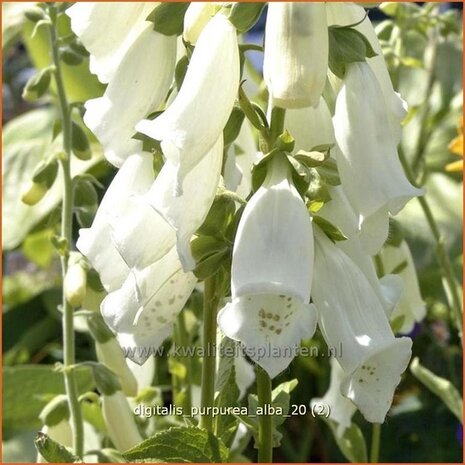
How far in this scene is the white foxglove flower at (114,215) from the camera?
0.60 m

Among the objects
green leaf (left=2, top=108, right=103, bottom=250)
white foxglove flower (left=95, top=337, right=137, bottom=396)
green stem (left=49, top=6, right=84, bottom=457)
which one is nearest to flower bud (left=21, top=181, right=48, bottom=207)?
green stem (left=49, top=6, right=84, bottom=457)

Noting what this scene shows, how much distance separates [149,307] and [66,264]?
0.80 ft

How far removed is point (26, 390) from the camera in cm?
120

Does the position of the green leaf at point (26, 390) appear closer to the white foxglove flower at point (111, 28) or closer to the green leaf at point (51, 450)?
the green leaf at point (51, 450)

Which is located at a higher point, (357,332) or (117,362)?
(357,332)

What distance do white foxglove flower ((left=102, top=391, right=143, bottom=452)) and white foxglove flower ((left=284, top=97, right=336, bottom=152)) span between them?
1.05ft

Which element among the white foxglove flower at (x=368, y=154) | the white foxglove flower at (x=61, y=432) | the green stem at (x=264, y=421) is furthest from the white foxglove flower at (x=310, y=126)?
the white foxglove flower at (x=61, y=432)

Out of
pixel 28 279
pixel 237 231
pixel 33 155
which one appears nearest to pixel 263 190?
pixel 237 231

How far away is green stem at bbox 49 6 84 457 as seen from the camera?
795 mm

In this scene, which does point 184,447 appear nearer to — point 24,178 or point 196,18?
point 196,18

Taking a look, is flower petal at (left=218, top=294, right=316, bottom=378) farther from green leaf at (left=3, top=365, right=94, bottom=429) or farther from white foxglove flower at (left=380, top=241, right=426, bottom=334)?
green leaf at (left=3, top=365, right=94, bottom=429)

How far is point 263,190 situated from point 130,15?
0.53ft

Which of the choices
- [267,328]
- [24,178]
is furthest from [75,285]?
[24,178]

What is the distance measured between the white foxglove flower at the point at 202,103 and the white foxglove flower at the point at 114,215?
47 millimetres
